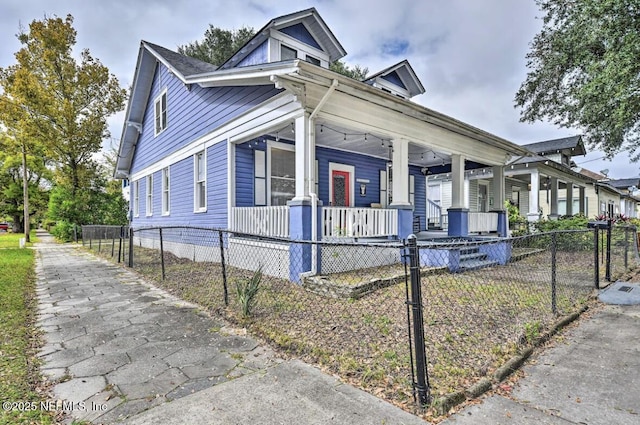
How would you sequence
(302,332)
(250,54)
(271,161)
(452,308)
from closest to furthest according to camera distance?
(302,332) → (452,308) → (271,161) → (250,54)

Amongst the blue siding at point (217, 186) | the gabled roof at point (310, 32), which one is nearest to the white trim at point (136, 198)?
the blue siding at point (217, 186)

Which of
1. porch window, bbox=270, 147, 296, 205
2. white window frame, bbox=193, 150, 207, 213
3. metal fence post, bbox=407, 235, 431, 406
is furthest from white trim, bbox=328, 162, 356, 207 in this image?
metal fence post, bbox=407, 235, 431, 406

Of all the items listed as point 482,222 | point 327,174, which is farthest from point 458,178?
point 327,174

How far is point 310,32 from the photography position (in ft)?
30.6

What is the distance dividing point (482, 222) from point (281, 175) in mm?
6190

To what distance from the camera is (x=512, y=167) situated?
44.9 ft

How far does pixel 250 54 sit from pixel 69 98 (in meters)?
14.0

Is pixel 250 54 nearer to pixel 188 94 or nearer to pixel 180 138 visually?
pixel 188 94

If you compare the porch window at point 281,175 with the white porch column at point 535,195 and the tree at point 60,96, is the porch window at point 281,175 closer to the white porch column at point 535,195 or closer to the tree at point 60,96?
the white porch column at point 535,195

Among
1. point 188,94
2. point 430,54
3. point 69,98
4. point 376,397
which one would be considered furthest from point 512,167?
point 69,98

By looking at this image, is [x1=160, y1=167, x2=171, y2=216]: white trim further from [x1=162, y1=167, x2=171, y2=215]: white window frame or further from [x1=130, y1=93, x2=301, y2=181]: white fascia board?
[x1=130, y1=93, x2=301, y2=181]: white fascia board

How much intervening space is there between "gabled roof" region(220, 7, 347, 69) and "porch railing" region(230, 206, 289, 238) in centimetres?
465

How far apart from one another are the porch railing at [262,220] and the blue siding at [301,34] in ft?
16.6

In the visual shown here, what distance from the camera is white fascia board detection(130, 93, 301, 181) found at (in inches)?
237
